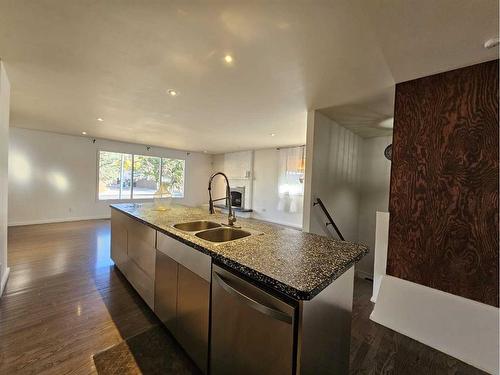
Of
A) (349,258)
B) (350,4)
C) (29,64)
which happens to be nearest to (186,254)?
(349,258)

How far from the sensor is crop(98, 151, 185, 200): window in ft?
21.4

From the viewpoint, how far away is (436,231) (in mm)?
2059

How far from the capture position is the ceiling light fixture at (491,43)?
1487 millimetres

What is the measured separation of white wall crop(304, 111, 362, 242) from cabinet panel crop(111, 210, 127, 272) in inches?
96.5

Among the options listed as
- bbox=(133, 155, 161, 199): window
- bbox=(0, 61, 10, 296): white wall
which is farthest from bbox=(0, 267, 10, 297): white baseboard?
bbox=(133, 155, 161, 199): window

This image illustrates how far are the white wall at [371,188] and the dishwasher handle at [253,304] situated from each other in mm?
3646

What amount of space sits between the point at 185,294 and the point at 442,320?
2310 mm

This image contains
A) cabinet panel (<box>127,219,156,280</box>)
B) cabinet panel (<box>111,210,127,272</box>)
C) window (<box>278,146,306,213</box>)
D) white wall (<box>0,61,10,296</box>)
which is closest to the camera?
cabinet panel (<box>127,219,156,280</box>)

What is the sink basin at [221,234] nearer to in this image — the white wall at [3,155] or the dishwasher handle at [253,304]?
the dishwasher handle at [253,304]

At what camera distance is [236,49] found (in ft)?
5.79

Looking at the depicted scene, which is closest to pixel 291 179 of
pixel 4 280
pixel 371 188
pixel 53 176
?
pixel 371 188

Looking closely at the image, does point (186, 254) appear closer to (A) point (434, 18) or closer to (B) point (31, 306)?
(B) point (31, 306)

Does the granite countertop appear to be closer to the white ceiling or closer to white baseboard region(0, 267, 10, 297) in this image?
the white ceiling

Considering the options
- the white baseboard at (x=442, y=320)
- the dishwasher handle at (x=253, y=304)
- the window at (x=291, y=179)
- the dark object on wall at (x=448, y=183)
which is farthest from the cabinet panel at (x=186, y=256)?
the window at (x=291, y=179)
